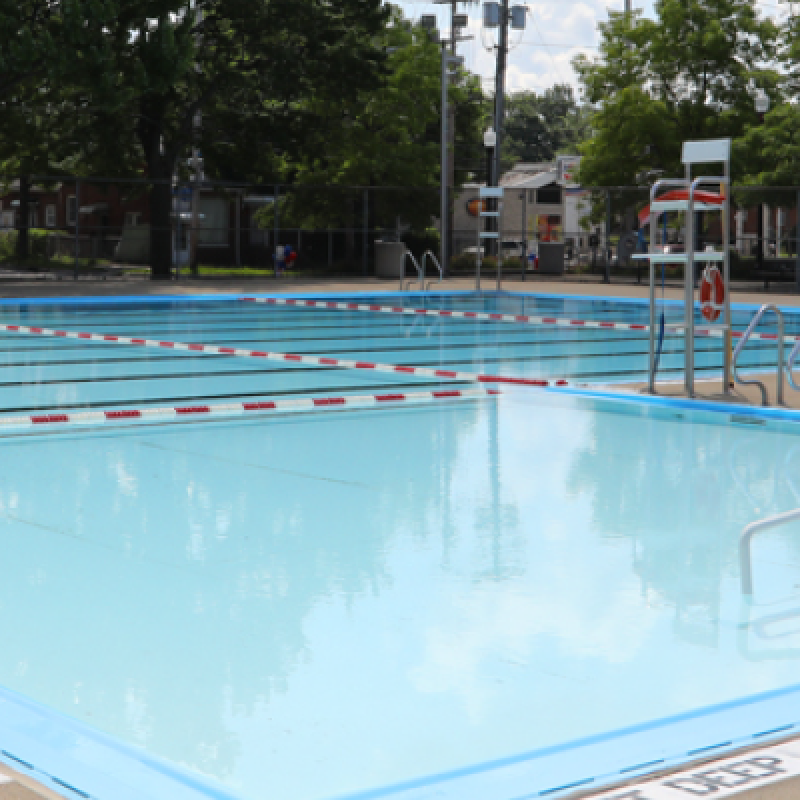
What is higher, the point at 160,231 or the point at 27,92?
the point at 27,92

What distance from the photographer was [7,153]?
37.8 m

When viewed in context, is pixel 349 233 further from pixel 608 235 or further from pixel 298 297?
pixel 298 297

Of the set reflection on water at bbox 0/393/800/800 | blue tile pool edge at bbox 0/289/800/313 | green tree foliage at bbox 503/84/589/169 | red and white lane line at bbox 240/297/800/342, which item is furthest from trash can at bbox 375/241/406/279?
green tree foliage at bbox 503/84/589/169

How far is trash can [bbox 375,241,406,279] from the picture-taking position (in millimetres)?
39219

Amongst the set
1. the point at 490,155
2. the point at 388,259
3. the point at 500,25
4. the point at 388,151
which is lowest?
the point at 388,259

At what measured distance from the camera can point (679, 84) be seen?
4403 cm

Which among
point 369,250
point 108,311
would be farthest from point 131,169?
point 108,311

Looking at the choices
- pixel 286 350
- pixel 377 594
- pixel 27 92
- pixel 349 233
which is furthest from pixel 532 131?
pixel 377 594

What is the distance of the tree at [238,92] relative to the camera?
1447 inches

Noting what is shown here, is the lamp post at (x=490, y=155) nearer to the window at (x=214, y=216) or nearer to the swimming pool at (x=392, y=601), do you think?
the window at (x=214, y=216)

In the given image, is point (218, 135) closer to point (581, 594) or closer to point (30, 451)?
point (30, 451)

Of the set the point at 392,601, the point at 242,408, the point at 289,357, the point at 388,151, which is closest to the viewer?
the point at 392,601

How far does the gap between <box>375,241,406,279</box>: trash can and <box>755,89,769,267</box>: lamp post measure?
9637 mm

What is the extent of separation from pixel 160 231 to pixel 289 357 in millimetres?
21805
